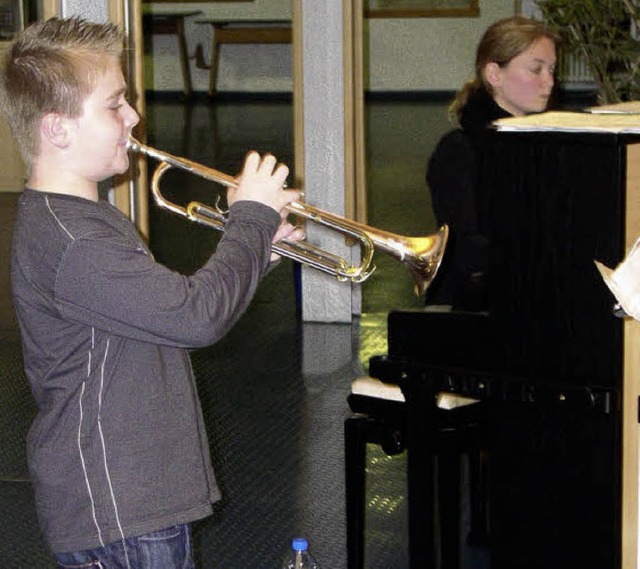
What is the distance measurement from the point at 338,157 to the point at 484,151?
11.1ft

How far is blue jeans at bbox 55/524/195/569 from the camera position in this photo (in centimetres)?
221

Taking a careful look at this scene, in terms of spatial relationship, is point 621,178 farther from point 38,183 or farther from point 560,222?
point 38,183

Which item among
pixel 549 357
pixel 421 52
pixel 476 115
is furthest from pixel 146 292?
pixel 421 52

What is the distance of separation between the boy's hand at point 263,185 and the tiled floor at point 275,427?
1.75 meters

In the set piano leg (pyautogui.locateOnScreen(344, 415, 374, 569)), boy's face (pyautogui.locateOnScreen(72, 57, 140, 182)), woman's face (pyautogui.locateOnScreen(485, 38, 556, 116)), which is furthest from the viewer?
woman's face (pyautogui.locateOnScreen(485, 38, 556, 116))

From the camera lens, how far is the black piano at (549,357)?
2.76 m

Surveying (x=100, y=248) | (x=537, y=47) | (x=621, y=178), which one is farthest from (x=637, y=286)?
(x=537, y=47)

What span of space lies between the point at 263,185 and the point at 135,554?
65 cm

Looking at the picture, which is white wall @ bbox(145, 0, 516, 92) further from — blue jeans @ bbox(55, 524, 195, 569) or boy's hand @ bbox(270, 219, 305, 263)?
blue jeans @ bbox(55, 524, 195, 569)

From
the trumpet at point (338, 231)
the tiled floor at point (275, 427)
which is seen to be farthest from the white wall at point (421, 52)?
the trumpet at point (338, 231)

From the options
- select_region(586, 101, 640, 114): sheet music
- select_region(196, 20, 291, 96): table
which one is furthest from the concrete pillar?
select_region(196, 20, 291, 96): table

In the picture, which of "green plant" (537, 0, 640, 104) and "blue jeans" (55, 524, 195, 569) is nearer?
"blue jeans" (55, 524, 195, 569)

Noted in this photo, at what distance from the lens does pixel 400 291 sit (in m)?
7.14

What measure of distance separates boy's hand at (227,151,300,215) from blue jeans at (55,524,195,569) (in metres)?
0.57
